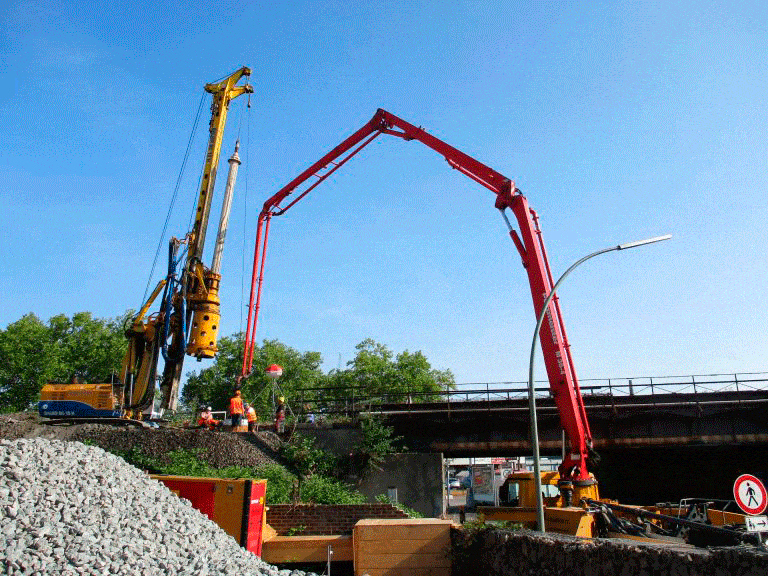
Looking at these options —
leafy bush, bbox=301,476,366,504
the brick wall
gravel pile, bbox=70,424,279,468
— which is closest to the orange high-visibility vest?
gravel pile, bbox=70,424,279,468

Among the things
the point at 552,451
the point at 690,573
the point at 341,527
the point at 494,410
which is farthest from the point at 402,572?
the point at 552,451

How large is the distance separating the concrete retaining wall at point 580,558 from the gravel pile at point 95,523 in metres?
3.82

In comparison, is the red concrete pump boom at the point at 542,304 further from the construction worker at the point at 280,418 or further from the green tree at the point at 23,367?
the green tree at the point at 23,367

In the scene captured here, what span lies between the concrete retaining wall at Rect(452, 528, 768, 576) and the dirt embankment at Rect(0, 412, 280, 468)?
10.1 meters

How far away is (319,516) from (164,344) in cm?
1086

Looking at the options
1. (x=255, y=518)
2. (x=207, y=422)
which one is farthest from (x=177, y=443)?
(x=255, y=518)

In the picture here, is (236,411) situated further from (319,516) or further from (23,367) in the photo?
(23,367)

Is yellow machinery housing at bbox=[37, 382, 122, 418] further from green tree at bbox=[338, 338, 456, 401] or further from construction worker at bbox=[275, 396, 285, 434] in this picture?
green tree at bbox=[338, 338, 456, 401]

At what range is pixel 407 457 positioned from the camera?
2250 cm

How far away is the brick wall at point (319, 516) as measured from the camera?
1545cm

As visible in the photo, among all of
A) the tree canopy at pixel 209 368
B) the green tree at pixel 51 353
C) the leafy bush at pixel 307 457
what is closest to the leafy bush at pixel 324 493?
the leafy bush at pixel 307 457

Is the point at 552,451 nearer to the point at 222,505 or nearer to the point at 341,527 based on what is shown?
the point at 341,527

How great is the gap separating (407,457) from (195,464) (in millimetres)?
7313

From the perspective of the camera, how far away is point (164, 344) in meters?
23.6
